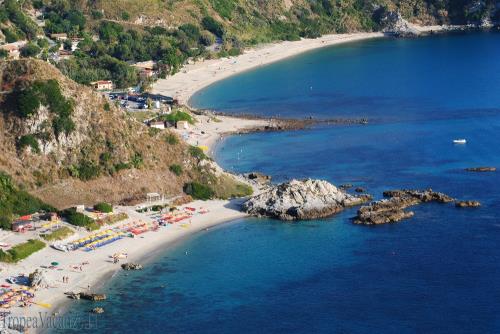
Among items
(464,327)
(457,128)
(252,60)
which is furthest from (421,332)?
(252,60)

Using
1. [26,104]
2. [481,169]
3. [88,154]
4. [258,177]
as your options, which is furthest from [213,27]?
[26,104]

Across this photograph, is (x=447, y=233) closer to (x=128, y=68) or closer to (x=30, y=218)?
(x=30, y=218)

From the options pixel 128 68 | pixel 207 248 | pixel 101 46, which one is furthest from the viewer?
pixel 101 46

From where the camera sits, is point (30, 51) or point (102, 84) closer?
point (102, 84)

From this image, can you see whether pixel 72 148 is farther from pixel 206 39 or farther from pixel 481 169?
pixel 206 39

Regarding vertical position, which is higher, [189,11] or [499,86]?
[189,11]

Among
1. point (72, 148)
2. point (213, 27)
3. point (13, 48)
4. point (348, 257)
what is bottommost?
point (348, 257)
